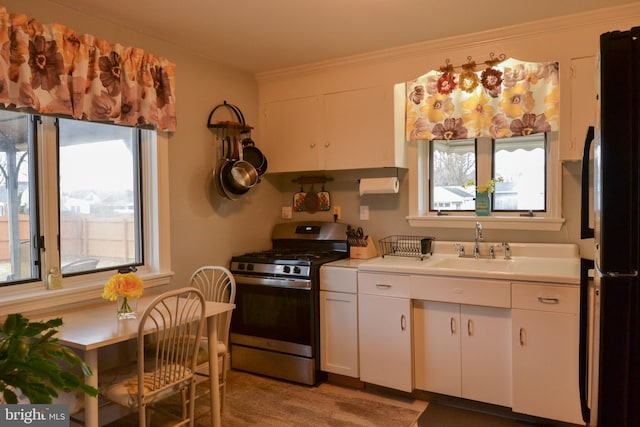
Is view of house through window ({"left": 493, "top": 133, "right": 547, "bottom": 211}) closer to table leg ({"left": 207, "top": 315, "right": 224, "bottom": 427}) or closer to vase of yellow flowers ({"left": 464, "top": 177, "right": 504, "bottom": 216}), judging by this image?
vase of yellow flowers ({"left": 464, "top": 177, "right": 504, "bottom": 216})

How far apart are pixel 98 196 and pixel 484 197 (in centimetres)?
257

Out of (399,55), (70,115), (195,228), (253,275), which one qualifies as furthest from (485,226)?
(70,115)

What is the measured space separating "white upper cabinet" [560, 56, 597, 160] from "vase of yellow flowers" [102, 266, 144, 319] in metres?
2.58

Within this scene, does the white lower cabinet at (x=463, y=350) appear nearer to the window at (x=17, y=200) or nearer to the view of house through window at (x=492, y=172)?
the view of house through window at (x=492, y=172)

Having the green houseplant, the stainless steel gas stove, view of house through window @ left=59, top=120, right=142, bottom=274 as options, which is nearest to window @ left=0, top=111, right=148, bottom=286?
view of house through window @ left=59, top=120, right=142, bottom=274

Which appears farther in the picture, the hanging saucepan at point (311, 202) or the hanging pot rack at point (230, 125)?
the hanging saucepan at point (311, 202)

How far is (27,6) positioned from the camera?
2336 mm

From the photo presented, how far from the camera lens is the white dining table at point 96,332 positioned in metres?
1.95

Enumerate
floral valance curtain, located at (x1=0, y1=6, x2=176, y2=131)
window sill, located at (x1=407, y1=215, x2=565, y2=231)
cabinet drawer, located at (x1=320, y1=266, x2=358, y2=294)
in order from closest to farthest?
floral valance curtain, located at (x1=0, y1=6, x2=176, y2=131) < window sill, located at (x1=407, y1=215, x2=565, y2=231) < cabinet drawer, located at (x1=320, y1=266, x2=358, y2=294)

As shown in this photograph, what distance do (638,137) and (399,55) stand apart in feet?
7.65

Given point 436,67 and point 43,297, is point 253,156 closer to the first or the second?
point 436,67

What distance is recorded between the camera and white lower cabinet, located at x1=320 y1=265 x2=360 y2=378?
3143mm

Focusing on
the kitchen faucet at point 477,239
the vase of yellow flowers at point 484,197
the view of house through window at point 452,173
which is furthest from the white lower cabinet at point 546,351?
the view of house through window at point 452,173

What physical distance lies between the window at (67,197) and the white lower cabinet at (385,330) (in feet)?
5.07
